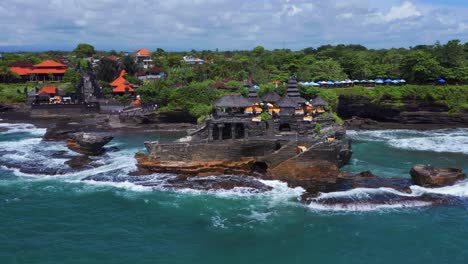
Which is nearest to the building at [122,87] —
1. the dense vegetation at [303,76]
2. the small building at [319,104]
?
the dense vegetation at [303,76]

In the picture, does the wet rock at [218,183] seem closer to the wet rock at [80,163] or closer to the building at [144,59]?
the wet rock at [80,163]

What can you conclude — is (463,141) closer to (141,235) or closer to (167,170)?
(167,170)

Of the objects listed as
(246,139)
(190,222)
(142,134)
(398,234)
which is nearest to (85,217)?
(190,222)

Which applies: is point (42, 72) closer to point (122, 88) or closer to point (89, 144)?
point (122, 88)

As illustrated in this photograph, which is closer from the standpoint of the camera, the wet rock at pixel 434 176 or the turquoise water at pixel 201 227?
the turquoise water at pixel 201 227

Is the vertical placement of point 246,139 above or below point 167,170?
above

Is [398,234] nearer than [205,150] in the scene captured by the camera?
Yes
